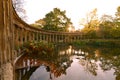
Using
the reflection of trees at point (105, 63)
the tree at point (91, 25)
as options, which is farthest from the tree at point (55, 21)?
the reflection of trees at point (105, 63)

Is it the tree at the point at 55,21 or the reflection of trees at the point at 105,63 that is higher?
the tree at the point at 55,21

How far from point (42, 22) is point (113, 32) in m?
22.2

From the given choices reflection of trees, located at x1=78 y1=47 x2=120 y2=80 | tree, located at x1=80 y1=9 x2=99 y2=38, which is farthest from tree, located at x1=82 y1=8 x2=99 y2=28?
reflection of trees, located at x1=78 y1=47 x2=120 y2=80

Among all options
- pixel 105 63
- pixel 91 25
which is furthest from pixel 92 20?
pixel 105 63

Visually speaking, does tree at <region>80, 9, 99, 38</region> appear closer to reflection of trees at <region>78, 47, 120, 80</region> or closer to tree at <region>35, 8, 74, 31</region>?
tree at <region>35, 8, 74, 31</region>

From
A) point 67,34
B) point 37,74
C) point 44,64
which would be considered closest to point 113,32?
point 67,34

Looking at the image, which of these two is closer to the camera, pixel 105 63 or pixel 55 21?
pixel 105 63

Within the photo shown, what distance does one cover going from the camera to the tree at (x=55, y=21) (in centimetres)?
5160

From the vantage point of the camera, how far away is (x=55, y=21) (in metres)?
51.8

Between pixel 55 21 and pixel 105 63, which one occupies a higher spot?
pixel 55 21

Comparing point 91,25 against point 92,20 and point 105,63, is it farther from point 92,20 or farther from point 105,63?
point 105,63

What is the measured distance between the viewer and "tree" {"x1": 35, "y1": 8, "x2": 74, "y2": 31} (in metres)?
51.6

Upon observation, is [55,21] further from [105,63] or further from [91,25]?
[105,63]

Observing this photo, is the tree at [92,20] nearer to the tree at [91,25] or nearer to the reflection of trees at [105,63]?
the tree at [91,25]
